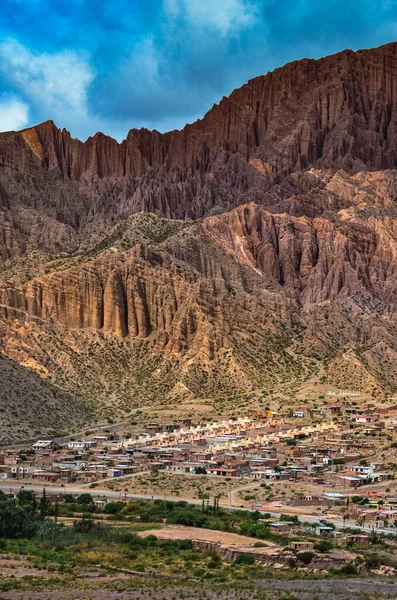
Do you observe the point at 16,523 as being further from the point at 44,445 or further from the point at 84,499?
the point at 44,445

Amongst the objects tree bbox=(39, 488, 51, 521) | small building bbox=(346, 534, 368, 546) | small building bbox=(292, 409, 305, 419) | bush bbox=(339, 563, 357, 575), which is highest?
small building bbox=(292, 409, 305, 419)

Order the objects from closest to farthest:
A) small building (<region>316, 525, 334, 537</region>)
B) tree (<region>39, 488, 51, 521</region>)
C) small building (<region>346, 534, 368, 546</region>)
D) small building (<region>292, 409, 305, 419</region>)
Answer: small building (<region>346, 534, 368, 546</region>) < small building (<region>316, 525, 334, 537</region>) < tree (<region>39, 488, 51, 521</region>) < small building (<region>292, 409, 305, 419</region>)

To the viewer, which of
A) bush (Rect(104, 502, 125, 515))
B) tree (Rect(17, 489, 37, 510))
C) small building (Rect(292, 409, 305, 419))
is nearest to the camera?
tree (Rect(17, 489, 37, 510))

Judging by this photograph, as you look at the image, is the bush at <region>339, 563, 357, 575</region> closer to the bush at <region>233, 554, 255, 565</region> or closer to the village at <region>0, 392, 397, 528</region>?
the bush at <region>233, 554, 255, 565</region>

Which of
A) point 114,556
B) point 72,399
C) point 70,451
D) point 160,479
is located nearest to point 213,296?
point 72,399

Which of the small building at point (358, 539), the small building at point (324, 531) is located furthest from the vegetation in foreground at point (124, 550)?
the small building at point (324, 531)

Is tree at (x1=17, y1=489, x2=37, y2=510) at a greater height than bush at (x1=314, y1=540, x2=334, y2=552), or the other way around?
tree at (x1=17, y1=489, x2=37, y2=510)

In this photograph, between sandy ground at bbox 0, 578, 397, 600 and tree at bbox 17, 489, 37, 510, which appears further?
tree at bbox 17, 489, 37, 510

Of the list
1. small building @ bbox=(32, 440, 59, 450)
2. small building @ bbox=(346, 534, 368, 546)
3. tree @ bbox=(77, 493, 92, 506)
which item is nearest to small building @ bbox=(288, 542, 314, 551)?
small building @ bbox=(346, 534, 368, 546)
